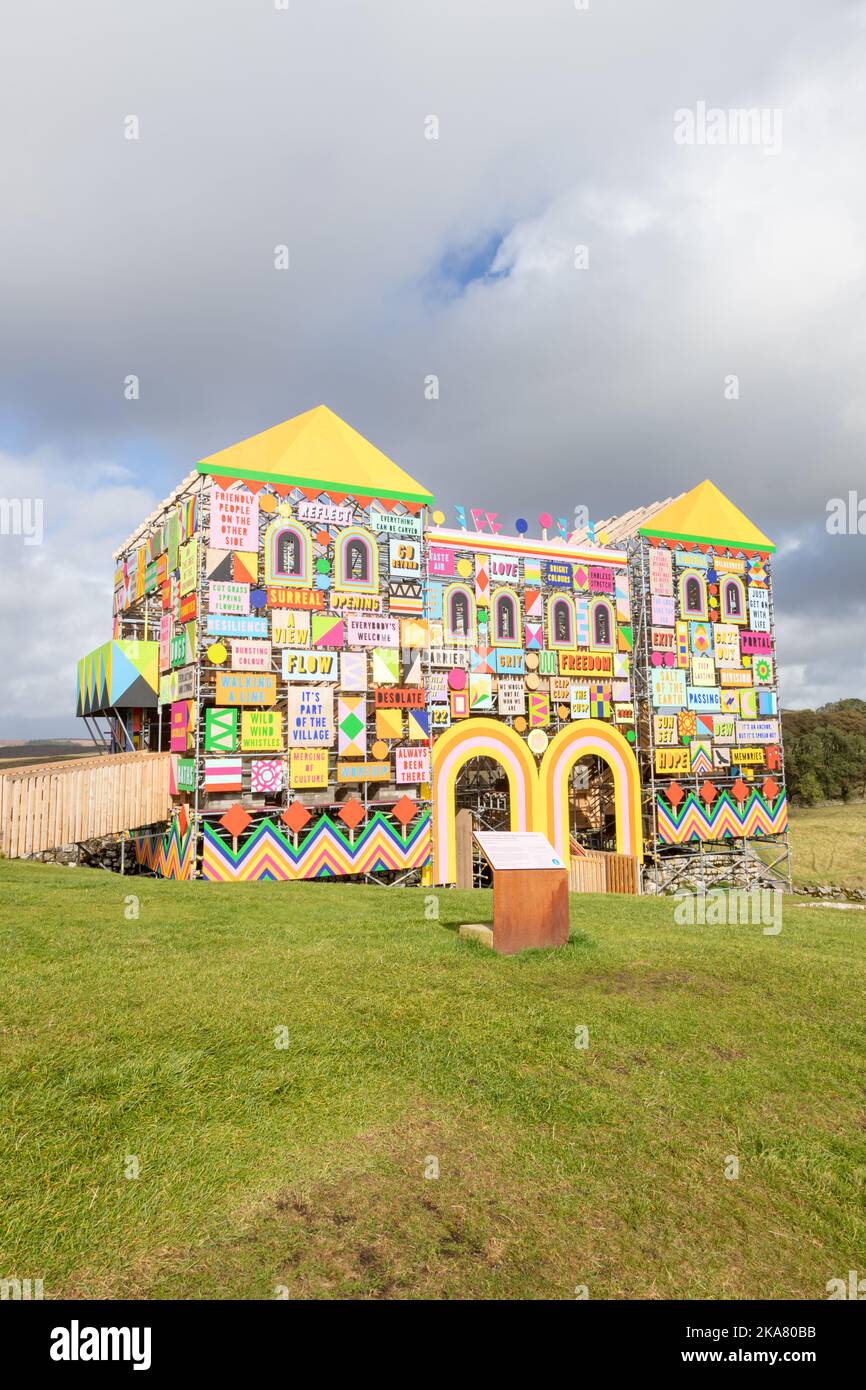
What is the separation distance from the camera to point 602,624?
24.9 m

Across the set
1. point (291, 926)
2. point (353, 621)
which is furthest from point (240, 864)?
point (291, 926)

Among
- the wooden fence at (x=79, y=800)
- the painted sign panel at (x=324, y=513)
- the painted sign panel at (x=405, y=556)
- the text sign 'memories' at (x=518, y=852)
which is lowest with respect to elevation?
the text sign 'memories' at (x=518, y=852)

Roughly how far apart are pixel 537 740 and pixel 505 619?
151 inches

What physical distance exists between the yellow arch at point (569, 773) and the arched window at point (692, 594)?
16.9ft

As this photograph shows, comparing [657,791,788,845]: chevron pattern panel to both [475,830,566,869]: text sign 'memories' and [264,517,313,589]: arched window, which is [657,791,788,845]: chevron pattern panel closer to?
[264,517,313,589]: arched window

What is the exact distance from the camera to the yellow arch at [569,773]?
23688 millimetres

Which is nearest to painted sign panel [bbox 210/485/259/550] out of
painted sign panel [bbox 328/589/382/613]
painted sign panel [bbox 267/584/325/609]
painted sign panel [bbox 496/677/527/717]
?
painted sign panel [bbox 267/584/325/609]

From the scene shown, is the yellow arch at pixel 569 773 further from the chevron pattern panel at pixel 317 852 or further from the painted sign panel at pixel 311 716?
the painted sign panel at pixel 311 716

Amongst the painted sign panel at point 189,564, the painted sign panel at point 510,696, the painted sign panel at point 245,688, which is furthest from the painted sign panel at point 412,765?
the painted sign panel at point 189,564

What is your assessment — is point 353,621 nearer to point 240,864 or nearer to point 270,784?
point 270,784

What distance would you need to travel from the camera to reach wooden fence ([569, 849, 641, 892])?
19484 mm

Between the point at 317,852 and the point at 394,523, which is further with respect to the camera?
the point at 394,523

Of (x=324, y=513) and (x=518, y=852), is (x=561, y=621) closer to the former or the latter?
(x=324, y=513)

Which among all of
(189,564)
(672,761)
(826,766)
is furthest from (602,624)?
(826,766)
